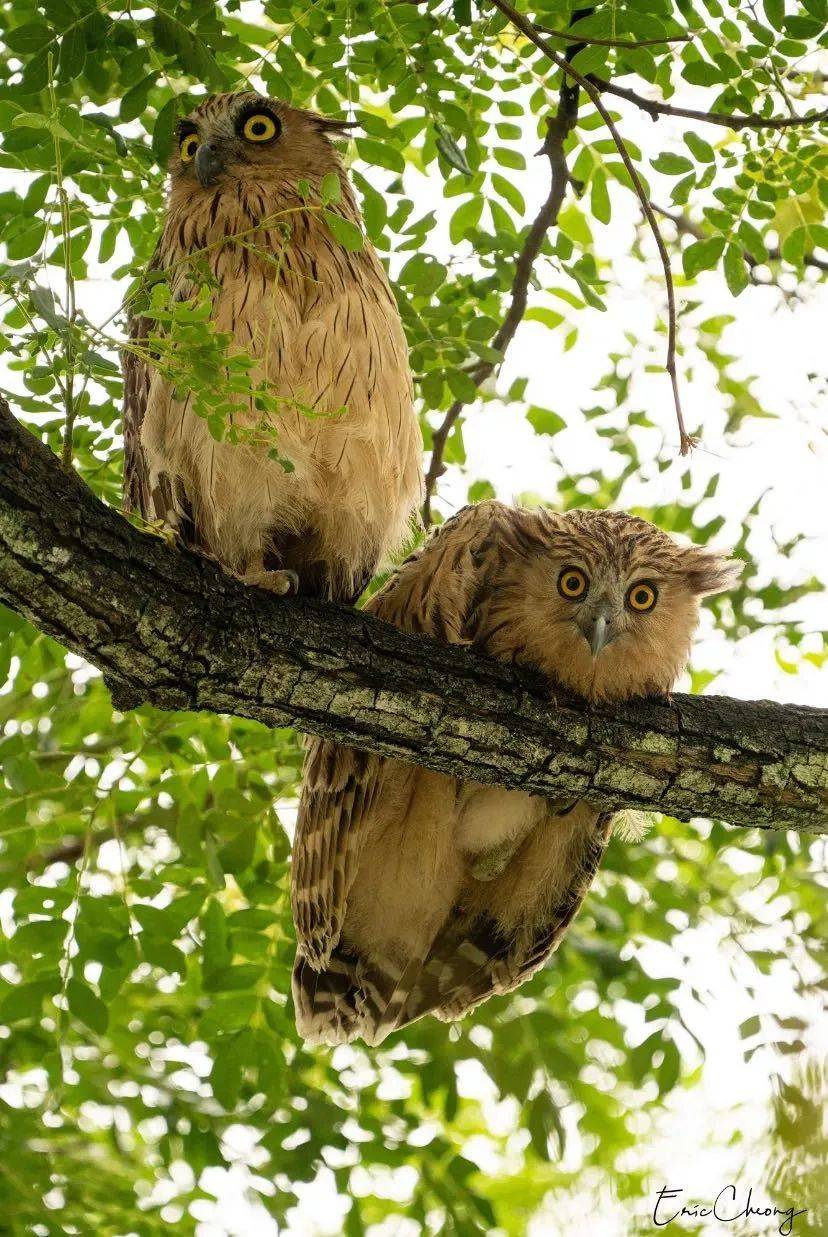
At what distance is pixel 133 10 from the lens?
3.44m

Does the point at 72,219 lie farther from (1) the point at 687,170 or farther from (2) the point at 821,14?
(2) the point at 821,14

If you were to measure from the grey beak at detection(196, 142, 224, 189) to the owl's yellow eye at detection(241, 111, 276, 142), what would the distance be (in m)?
0.14

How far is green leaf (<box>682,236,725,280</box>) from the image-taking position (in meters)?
3.79

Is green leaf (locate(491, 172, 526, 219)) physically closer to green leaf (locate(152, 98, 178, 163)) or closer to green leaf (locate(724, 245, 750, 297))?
green leaf (locate(724, 245, 750, 297))

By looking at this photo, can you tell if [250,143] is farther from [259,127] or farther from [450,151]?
[450,151]

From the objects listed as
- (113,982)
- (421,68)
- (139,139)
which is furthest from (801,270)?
(113,982)

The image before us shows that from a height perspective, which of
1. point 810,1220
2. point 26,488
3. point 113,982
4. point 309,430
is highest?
point 309,430

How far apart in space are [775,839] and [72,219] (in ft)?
10.4

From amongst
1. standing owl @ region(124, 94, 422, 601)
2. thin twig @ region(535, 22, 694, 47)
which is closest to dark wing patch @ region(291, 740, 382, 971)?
standing owl @ region(124, 94, 422, 601)

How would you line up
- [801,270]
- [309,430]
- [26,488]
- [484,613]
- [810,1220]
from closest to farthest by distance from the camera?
1. [810,1220]
2. [26,488]
3. [309,430]
4. [484,613]
5. [801,270]

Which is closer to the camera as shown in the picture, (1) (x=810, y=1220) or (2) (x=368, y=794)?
(1) (x=810, y=1220)

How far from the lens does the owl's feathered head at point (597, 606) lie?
347 cm

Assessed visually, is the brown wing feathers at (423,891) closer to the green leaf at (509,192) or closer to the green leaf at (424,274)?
the green leaf at (424,274)

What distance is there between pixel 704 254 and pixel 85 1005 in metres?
2.89
